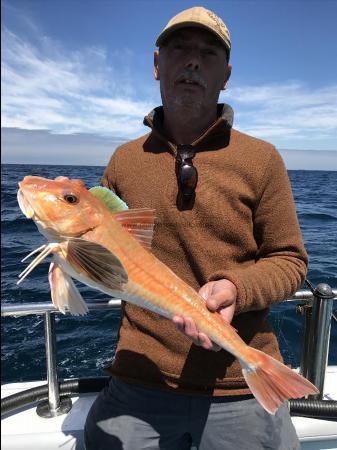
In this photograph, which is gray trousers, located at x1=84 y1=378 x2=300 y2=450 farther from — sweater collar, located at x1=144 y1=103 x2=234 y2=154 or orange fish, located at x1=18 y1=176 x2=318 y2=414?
sweater collar, located at x1=144 y1=103 x2=234 y2=154

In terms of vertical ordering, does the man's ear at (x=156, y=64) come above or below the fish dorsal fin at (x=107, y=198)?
above

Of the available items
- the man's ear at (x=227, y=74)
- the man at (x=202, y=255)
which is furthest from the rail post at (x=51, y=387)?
the man's ear at (x=227, y=74)

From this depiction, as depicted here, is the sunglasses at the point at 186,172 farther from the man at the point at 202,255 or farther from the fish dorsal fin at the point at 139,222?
the fish dorsal fin at the point at 139,222

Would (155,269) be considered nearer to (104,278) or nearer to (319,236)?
(104,278)

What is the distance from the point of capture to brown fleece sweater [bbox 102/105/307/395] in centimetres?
259

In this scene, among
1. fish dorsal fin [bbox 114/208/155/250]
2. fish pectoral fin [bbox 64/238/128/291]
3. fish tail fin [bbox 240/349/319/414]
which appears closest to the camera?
fish pectoral fin [bbox 64/238/128/291]

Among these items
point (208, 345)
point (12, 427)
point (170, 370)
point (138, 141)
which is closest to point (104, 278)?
point (208, 345)

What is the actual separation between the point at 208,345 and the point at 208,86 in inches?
70.6

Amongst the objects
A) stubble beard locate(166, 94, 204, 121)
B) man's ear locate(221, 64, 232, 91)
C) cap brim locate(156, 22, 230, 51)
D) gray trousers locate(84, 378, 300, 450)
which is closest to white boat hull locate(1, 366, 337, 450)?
gray trousers locate(84, 378, 300, 450)

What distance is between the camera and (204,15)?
2709 millimetres

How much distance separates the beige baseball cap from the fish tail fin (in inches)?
84.5

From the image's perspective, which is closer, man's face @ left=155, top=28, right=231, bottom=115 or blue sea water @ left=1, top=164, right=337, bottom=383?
man's face @ left=155, top=28, right=231, bottom=115

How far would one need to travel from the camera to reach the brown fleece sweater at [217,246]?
2.59 metres

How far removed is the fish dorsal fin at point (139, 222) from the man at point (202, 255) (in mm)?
425
